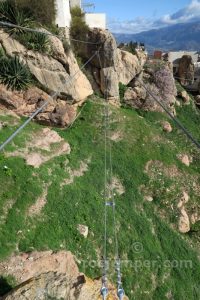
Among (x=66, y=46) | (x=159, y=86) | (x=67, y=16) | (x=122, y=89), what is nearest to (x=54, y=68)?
(x=66, y=46)

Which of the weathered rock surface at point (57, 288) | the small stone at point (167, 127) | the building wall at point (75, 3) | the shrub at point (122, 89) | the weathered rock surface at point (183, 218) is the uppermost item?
the building wall at point (75, 3)

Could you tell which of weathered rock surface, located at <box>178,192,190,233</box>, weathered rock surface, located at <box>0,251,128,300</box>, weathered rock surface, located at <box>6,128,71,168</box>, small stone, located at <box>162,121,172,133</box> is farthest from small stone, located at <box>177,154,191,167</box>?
weathered rock surface, located at <box>0,251,128,300</box>

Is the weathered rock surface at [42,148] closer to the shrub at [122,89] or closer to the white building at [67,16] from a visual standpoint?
the shrub at [122,89]

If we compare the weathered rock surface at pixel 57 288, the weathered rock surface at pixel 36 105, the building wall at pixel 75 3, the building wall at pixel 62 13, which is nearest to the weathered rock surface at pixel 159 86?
the building wall at pixel 62 13

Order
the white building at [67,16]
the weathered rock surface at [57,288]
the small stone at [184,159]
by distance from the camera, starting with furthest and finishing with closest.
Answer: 1. the white building at [67,16]
2. the small stone at [184,159]
3. the weathered rock surface at [57,288]

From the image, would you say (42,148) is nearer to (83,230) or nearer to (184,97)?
(83,230)

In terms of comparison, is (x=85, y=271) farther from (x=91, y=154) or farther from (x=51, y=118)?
(x=51, y=118)
